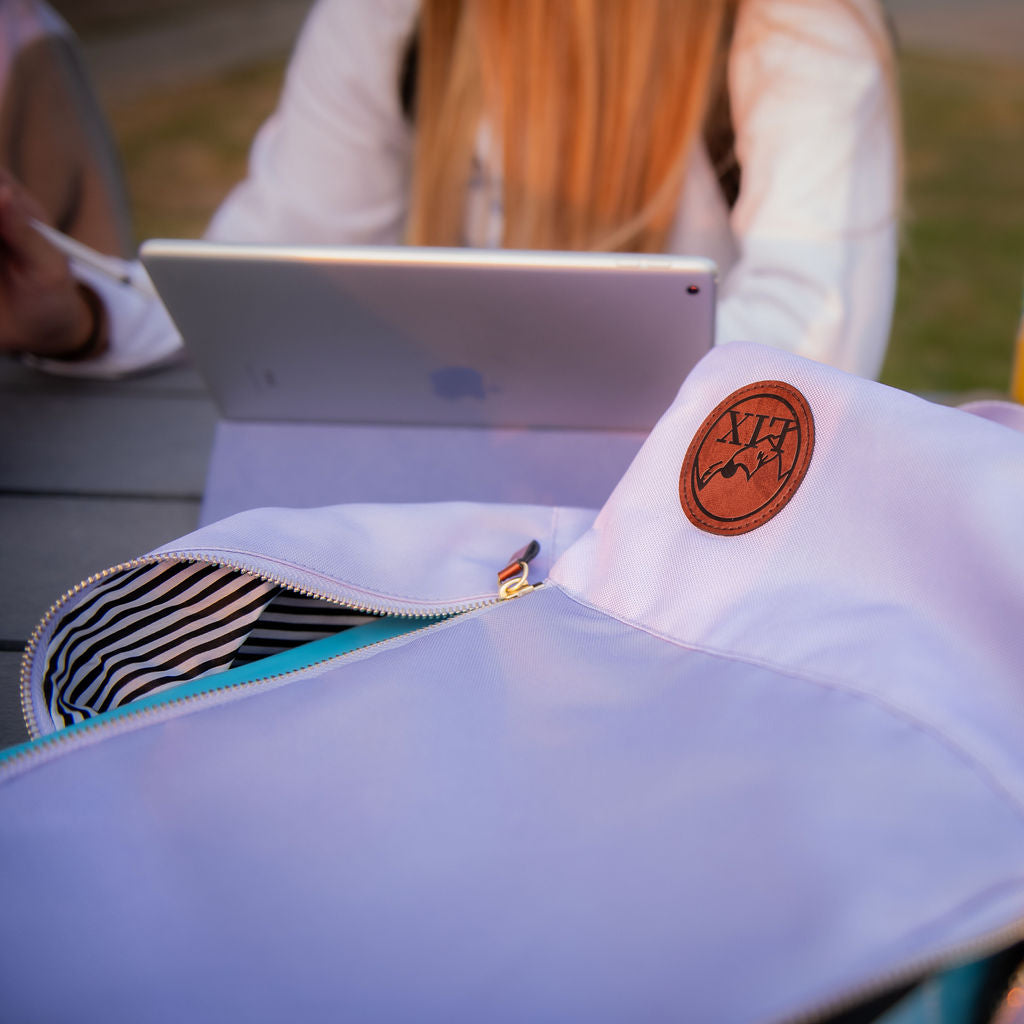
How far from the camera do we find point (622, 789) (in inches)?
14.5

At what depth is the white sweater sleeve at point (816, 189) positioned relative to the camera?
34.4 inches

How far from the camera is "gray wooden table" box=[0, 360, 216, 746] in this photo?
27.0 inches

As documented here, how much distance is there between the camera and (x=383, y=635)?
20.5 inches

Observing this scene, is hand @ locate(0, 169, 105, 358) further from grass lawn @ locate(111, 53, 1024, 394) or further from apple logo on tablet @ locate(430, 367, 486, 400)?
grass lawn @ locate(111, 53, 1024, 394)

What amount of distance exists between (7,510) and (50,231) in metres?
0.30

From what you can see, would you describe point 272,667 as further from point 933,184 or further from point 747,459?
point 933,184

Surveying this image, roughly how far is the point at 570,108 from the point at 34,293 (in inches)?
24.7

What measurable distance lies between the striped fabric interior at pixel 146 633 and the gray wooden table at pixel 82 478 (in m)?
0.09

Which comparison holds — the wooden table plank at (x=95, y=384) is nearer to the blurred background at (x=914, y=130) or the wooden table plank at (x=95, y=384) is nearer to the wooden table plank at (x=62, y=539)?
the wooden table plank at (x=62, y=539)

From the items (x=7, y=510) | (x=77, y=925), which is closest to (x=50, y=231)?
(x=7, y=510)

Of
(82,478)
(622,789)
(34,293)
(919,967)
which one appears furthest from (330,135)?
(919,967)

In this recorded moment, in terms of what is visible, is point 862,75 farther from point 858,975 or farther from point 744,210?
point 858,975

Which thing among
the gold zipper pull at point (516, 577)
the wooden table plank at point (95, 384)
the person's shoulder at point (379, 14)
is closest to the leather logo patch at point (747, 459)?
the gold zipper pull at point (516, 577)

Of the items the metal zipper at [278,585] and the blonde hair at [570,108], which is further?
the blonde hair at [570,108]
